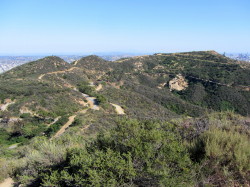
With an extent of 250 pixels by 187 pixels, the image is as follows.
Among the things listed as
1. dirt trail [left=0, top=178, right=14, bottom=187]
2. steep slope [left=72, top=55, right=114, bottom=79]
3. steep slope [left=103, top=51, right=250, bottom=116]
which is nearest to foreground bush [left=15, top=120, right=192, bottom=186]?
dirt trail [left=0, top=178, right=14, bottom=187]

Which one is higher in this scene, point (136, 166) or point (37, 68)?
point (37, 68)

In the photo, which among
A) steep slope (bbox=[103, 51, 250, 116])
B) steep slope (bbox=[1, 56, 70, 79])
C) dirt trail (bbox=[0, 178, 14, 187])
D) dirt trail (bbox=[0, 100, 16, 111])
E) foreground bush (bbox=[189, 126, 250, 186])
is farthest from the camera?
steep slope (bbox=[103, 51, 250, 116])

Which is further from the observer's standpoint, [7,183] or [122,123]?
[7,183]

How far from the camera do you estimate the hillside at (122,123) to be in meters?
4.49

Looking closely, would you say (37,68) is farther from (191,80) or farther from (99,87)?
(191,80)

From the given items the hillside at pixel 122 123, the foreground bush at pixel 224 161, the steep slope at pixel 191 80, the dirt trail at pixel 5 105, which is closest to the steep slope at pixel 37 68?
the hillside at pixel 122 123

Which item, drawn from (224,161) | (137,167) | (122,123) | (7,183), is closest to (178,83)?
(122,123)

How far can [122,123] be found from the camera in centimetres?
606

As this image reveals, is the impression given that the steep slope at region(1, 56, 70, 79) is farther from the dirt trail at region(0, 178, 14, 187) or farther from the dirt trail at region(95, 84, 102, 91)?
the dirt trail at region(0, 178, 14, 187)

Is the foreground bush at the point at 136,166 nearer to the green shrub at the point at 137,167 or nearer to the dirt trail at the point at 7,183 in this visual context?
the green shrub at the point at 137,167

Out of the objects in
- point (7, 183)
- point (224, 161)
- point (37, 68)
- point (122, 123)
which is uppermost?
point (37, 68)

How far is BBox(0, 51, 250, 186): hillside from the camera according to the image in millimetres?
4488

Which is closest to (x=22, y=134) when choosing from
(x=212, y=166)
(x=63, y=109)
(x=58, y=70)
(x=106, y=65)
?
(x=63, y=109)

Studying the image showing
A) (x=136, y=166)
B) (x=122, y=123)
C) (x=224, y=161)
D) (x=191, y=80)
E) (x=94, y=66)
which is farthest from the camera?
(x=191, y=80)
